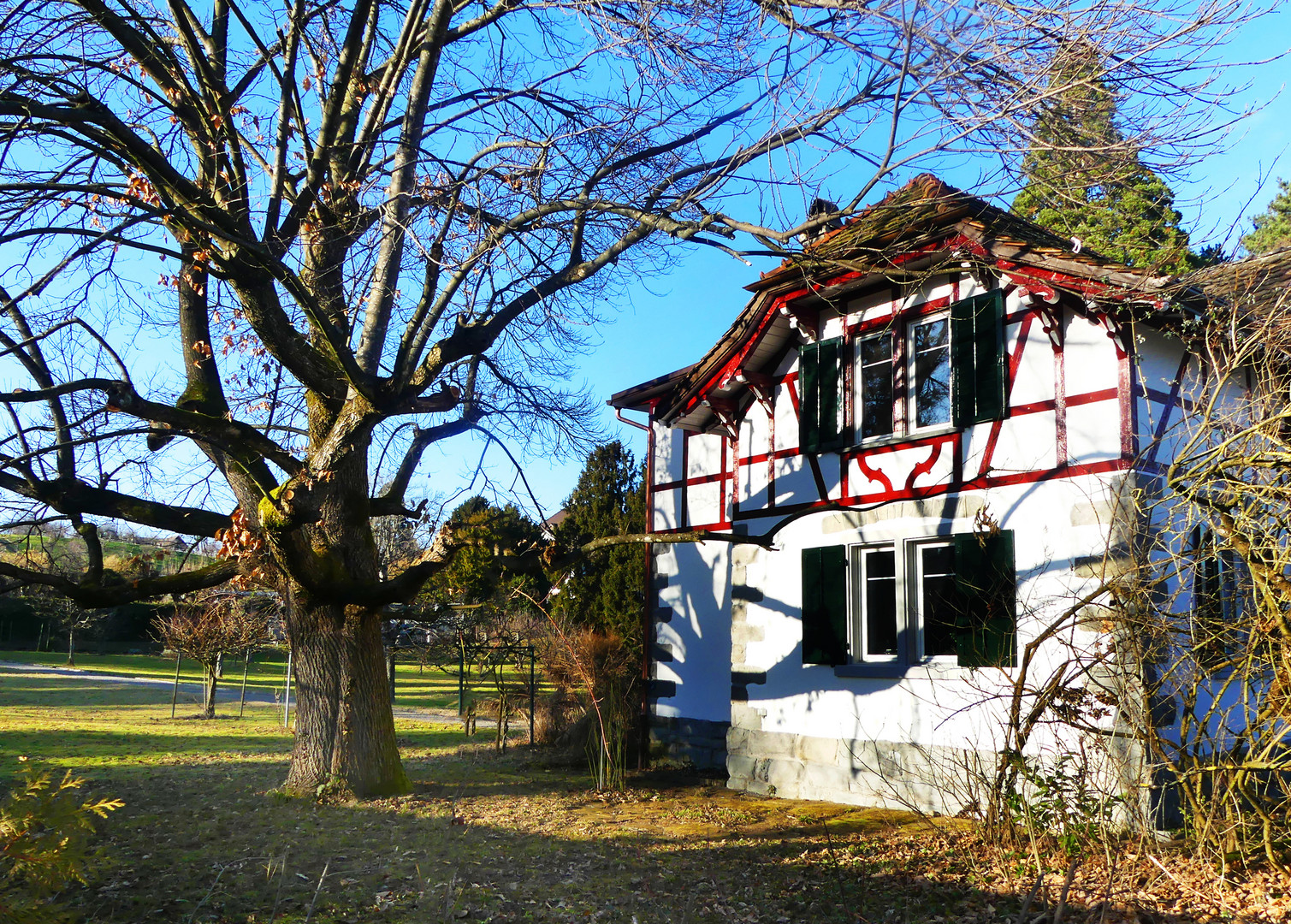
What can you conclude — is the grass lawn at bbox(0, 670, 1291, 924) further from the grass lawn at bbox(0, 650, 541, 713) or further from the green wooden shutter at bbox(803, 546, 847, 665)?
the grass lawn at bbox(0, 650, 541, 713)

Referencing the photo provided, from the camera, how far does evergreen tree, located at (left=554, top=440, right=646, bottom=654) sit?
16.9 meters

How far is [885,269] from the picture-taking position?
8.98m

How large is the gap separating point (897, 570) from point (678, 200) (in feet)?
15.3

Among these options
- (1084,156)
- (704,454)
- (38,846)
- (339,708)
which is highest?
(1084,156)

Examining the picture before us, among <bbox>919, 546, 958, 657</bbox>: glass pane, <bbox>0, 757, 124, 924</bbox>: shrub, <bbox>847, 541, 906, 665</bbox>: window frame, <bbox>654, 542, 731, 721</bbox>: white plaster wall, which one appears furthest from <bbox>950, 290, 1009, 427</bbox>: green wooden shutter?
<bbox>0, 757, 124, 924</bbox>: shrub

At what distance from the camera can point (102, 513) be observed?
902 cm

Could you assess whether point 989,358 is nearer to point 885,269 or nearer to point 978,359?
point 978,359

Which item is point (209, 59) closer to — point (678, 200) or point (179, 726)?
point (678, 200)

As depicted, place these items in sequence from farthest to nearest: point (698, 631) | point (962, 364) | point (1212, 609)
Answer: point (698, 631)
point (962, 364)
point (1212, 609)

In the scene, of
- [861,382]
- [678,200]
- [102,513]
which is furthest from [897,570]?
[102,513]

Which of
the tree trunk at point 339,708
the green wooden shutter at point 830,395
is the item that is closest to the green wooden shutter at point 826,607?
the green wooden shutter at point 830,395

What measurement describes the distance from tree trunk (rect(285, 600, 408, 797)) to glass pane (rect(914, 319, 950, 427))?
21.1ft

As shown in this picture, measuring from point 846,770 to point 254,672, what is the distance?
33.2 m

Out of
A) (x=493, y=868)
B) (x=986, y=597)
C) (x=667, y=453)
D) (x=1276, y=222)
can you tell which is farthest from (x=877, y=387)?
(x=1276, y=222)
